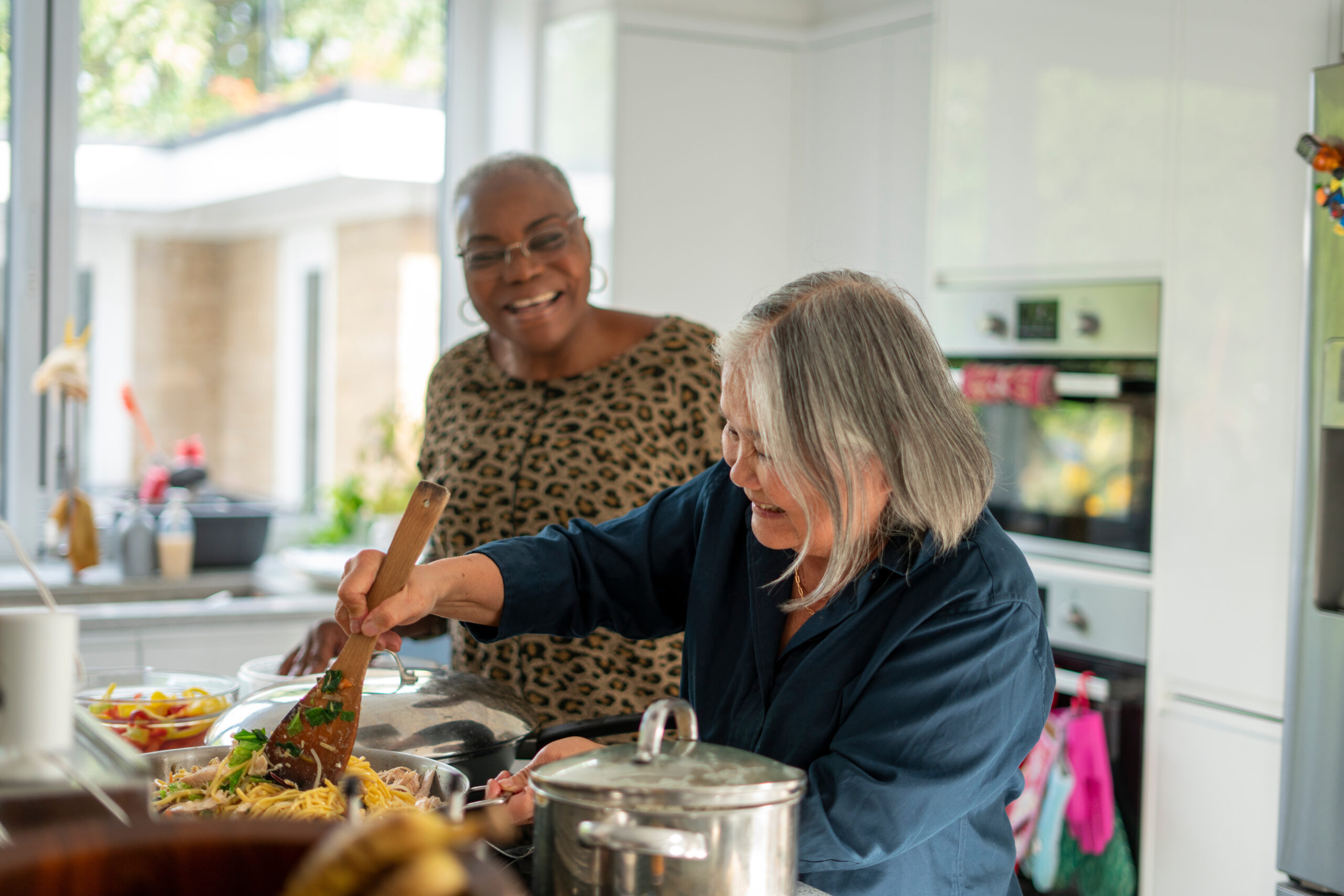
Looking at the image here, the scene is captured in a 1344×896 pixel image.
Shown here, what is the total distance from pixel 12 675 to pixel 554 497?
1.17 m

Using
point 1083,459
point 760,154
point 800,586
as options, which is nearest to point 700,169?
point 760,154

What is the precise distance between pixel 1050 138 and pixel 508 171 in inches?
53.3

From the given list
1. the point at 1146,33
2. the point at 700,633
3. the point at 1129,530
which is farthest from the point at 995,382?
the point at 700,633

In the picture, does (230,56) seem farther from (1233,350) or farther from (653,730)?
(653,730)

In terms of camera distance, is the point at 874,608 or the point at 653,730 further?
the point at 874,608

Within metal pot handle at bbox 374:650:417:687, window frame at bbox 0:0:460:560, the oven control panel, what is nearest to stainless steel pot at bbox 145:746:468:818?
metal pot handle at bbox 374:650:417:687

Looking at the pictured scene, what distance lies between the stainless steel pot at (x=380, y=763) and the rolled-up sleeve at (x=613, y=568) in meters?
0.33

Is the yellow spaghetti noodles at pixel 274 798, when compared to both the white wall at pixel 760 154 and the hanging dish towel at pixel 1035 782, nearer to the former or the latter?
the hanging dish towel at pixel 1035 782

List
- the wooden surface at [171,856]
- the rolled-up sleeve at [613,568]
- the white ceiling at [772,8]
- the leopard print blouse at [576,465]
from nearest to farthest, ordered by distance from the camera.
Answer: the wooden surface at [171,856], the rolled-up sleeve at [613,568], the leopard print blouse at [576,465], the white ceiling at [772,8]

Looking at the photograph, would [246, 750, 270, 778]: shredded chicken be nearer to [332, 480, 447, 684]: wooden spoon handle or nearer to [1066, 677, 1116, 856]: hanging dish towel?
[332, 480, 447, 684]: wooden spoon handle

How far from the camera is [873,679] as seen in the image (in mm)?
1182

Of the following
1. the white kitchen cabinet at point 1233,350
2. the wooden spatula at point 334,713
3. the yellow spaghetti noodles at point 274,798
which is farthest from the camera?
the white kitchen cabinet at point 1233,350

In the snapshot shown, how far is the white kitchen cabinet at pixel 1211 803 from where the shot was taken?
2314 mm

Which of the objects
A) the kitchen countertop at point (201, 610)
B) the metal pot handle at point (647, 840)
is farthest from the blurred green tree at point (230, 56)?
→ the metal pot handle at point (647, 840)
